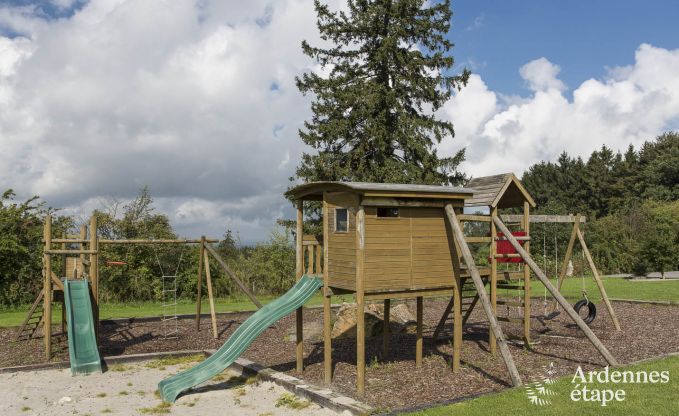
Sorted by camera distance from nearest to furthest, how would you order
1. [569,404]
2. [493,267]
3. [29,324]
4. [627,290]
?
[569,404]
[493,267]
[29,324]
[627,290]

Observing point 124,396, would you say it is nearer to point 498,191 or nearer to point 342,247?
point 342,247

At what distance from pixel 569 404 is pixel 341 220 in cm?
467

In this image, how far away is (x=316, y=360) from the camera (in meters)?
11.7

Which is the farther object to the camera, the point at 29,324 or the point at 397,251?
the point at 29,324

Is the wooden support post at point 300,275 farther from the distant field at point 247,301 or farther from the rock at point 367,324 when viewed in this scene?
the distant field at point 247,301

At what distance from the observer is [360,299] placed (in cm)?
923

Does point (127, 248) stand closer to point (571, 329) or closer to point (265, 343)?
point (265, 343)

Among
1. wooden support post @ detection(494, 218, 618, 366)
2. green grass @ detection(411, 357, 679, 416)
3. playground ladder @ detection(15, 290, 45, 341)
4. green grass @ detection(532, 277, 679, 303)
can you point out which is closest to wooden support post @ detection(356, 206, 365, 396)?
green grass @ detection(411, 357, 679, 416)

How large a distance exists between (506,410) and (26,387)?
8.18m

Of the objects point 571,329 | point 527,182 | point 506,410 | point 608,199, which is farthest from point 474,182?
point 527,182

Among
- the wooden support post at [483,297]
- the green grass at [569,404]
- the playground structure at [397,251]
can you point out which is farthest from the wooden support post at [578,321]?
the green grass at [569,404]

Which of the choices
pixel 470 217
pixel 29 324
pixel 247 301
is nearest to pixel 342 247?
pixel 470 217

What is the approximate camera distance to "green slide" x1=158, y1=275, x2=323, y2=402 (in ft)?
31.0

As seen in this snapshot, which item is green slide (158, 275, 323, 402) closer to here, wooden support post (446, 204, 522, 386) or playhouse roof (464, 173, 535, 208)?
wooden support post (446, 204, 522, 386)
